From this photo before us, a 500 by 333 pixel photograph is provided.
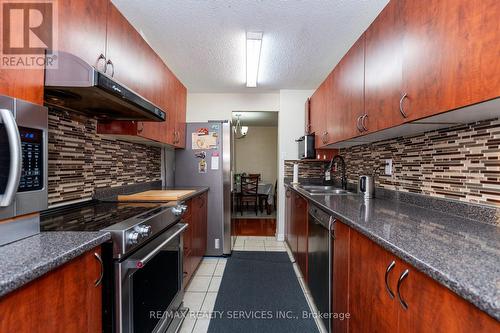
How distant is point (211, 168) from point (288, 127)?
1376mm

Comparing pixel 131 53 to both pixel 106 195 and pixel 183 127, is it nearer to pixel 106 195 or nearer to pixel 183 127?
pixel 106 195

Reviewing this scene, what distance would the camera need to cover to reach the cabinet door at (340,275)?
3.89 ft

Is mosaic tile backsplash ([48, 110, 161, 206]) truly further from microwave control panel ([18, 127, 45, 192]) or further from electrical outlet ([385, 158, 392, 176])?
electrical outlet ([385, 158, 392, 176])

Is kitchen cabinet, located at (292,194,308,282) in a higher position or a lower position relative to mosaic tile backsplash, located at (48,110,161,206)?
lower

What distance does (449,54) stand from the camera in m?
0.90

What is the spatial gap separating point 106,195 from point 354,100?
2.02 m

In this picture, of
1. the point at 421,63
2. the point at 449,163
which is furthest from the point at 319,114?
the point at 421,63

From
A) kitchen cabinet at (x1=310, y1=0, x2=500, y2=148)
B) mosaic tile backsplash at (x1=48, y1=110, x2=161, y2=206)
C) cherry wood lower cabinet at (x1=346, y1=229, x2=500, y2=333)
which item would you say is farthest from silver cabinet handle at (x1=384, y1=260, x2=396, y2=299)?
mosaic tile backsplash at (x1=48, y1=110, x2=161, y2=206)

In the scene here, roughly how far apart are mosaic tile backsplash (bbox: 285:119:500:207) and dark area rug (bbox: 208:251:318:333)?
3.95 feet

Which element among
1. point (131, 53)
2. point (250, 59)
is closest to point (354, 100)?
point (250, 59)

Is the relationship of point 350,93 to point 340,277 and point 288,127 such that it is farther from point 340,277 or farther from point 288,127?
point 288,127

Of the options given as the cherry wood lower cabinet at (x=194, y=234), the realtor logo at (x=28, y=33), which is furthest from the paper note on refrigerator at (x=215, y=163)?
the realtor logo at (x=28, y=33)

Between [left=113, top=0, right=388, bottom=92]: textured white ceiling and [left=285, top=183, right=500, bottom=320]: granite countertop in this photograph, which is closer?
[left=285, top=183, right=500, bottom=320]: granite countertop

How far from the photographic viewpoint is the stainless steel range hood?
0.99 metres
